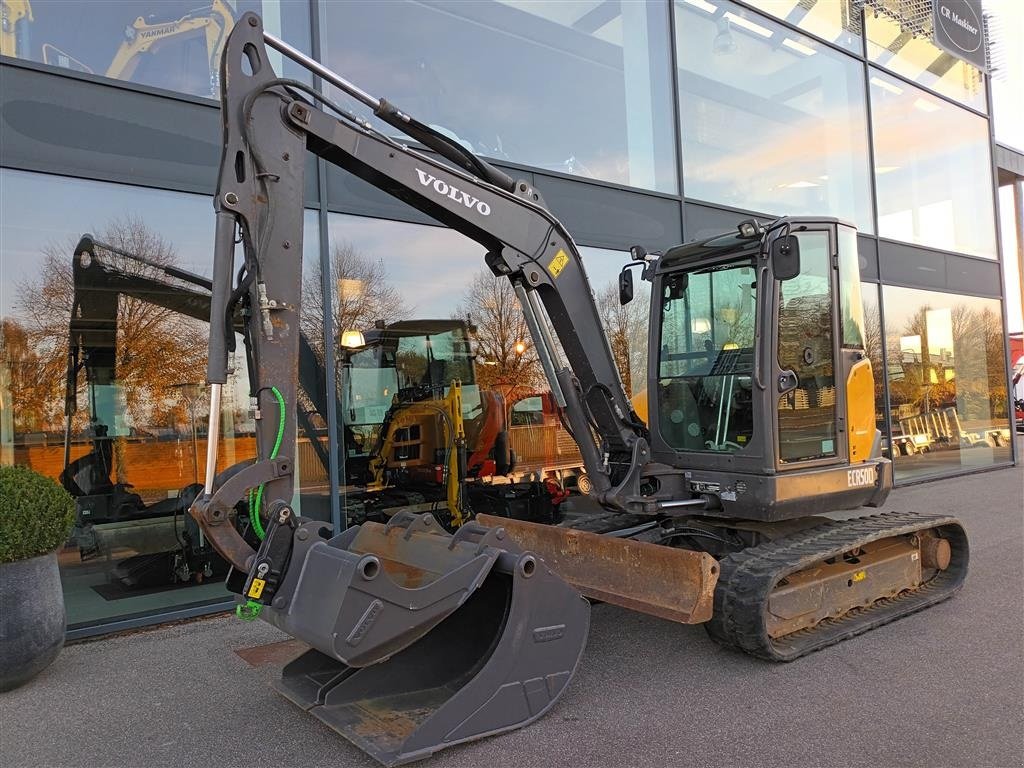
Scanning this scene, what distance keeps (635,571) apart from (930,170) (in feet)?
40.1

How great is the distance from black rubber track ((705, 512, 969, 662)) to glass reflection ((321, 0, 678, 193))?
17.1 ft

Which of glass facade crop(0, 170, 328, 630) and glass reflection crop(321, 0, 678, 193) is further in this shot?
glass reflection crop(321, 0, 678, 193)

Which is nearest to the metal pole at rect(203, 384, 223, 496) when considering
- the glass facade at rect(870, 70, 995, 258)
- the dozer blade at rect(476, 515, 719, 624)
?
the dozer blade at rect(476, 515, 719, 624)

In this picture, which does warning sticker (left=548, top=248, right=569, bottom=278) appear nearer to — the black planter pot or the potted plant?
the potted plant

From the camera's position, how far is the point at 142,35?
640 centimetres

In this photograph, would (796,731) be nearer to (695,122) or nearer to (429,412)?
(429,412)

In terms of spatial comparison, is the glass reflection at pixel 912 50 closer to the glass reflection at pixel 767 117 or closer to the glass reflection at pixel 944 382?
the glass reflection at pixel 767 117

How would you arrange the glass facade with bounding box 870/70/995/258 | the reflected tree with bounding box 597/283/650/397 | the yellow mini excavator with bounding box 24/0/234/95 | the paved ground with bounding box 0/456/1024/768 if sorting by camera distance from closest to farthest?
the paved ground with bounding box 0/456/1024/768
the yellow mini excavator with bounding box 24/0/234/95
the reflected tree with bounding box 597/283/650/397
the glass facade with bounding box 870/70/995/258

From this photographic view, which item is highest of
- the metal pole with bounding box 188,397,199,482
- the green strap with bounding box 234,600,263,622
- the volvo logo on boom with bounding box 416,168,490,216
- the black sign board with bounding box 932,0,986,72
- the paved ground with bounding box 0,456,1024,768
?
the black sign board with bounding box 932,0,986,72

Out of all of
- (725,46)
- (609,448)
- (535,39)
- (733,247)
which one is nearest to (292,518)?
(609,448)

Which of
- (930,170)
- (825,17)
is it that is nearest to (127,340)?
(825,17)

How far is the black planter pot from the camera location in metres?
4.48

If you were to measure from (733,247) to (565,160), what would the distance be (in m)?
4.15

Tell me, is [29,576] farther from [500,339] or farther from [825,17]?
[825,17]
